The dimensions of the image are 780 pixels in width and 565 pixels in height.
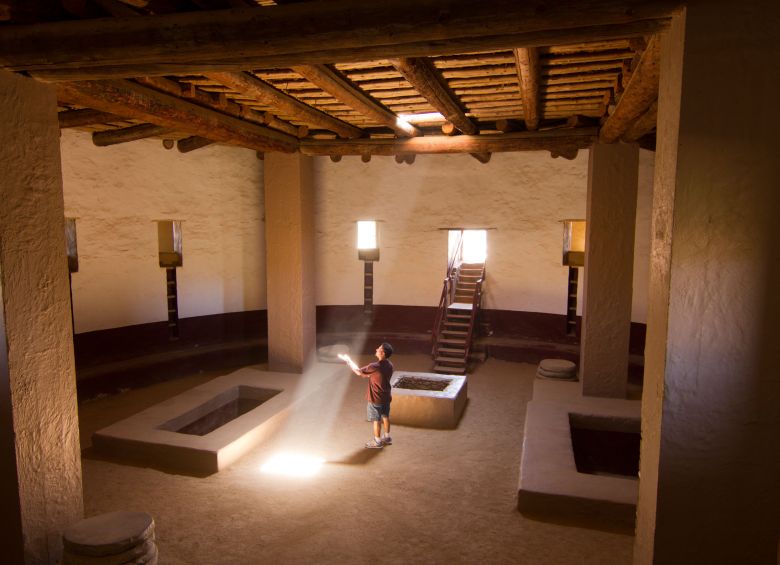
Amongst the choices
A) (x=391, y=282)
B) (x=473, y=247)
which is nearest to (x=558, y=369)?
(x=391, y=282)

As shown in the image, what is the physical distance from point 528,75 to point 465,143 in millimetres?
3448

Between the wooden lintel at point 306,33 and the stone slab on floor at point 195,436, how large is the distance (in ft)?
15.2

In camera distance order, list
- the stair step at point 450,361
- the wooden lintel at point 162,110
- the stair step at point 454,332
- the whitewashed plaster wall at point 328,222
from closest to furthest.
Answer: the wooden lintel at point 162,110, the whitewashed plaster wall at point 328,222, the stair step at point 450,361, the stair step at point 454,332

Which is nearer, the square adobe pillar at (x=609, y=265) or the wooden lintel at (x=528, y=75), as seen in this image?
the wooden lintel at (x=528, y=75)

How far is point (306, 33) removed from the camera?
3.46 metres

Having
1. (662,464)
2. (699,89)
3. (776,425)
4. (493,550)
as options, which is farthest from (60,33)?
(493,550)

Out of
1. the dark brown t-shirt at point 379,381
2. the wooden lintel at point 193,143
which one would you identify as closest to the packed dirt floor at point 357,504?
the dark brown t-shirt at point 379,381

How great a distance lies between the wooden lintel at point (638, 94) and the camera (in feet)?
13.8

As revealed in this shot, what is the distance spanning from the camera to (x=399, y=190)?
13234 mm

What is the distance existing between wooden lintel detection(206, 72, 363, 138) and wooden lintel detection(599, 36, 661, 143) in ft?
12.6

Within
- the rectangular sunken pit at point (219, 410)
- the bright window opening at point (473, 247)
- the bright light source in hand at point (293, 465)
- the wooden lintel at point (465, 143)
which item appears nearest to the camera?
the bright light source in hand at point (293, 465)

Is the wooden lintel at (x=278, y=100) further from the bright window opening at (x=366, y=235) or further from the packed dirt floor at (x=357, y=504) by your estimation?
the packed dirt floor at (x=357, y=504)

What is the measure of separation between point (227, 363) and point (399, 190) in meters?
5.82

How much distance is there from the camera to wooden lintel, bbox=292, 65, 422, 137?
5.25 metres
